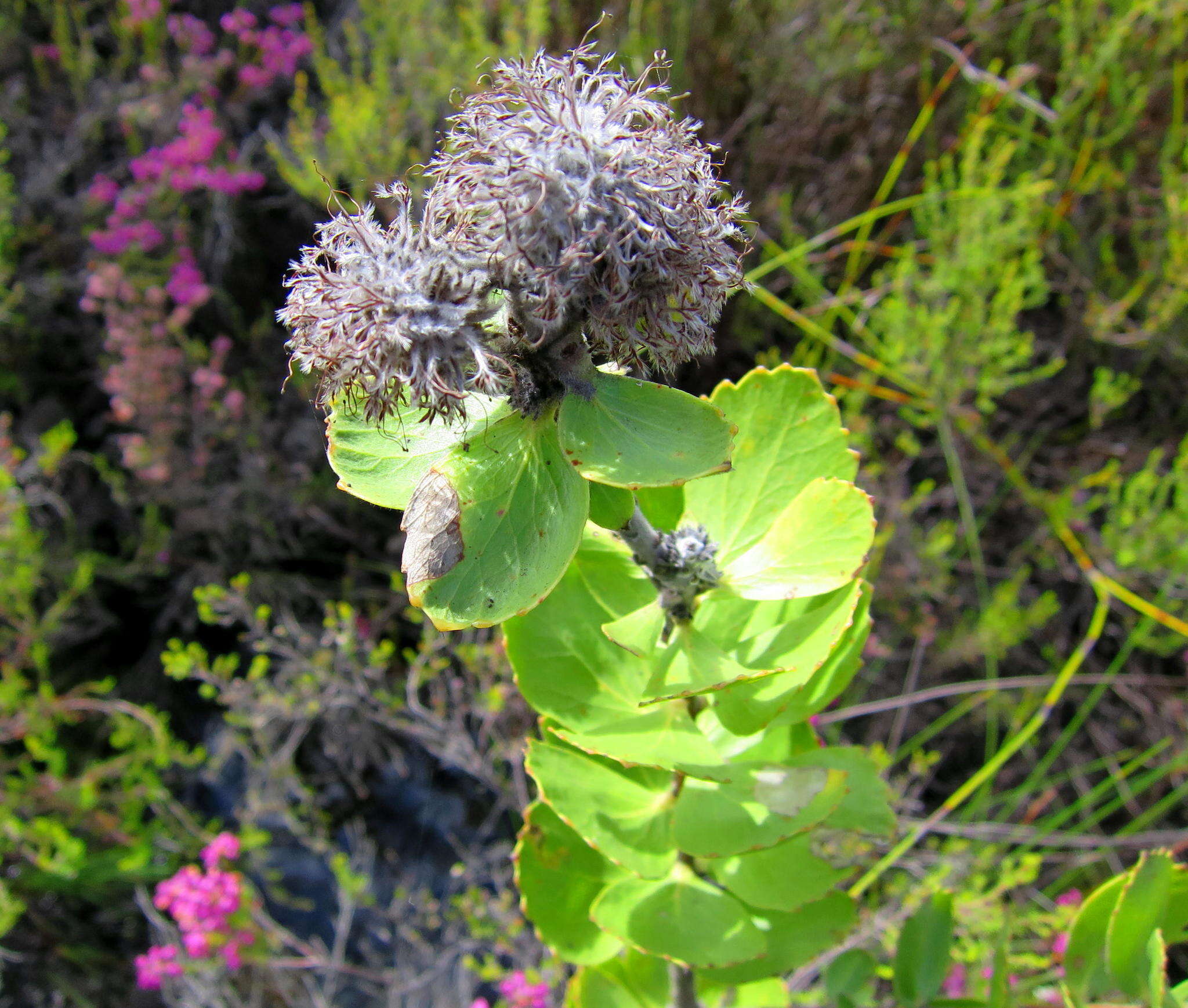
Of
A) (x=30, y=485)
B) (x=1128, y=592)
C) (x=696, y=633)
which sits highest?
(x=696, y=633)

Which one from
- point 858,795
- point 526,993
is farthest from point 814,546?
point 526,993

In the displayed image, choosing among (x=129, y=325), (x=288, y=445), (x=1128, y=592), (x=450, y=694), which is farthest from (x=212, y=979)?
(x=1128, y=592)

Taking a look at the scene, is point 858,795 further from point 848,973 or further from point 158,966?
point 158,966

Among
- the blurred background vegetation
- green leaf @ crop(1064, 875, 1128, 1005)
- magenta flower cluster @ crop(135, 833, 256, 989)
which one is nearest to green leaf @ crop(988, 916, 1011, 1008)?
green leaf @ crop(1064, 875, 1128, 1005)

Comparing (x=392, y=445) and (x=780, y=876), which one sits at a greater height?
(x=392, y=445)

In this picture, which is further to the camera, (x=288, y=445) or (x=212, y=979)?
(x=288, y=445)

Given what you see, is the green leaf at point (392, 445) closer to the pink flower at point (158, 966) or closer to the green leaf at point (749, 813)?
the green leaf at point (749, 813)

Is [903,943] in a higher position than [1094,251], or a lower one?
lower

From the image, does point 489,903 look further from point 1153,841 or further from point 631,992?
point 1153,841
